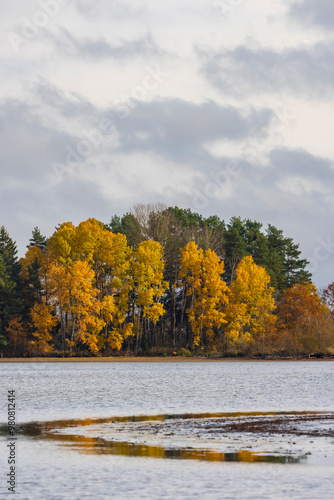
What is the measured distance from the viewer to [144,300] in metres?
96.7

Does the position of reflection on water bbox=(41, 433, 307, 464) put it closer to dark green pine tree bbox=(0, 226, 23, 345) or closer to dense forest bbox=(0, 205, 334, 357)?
dense forest bbox=(0, 205, 334, 357)

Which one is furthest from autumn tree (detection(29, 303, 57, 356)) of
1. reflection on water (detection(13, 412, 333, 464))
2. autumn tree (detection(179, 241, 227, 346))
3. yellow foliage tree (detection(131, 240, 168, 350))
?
reflection on water (detection(13, 412, 333, 464))

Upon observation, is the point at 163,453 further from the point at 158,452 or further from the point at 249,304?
the point at 249,304

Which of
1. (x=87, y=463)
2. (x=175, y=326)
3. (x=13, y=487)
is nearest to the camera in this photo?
(x=13, y=487)

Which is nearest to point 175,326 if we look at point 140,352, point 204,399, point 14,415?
point 140,352

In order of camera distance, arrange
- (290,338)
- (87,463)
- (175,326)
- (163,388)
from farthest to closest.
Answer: (175,326), (290,338), (163,388), (87,463)

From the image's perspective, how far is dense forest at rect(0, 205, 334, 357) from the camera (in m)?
93.7

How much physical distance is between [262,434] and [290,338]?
233 ft

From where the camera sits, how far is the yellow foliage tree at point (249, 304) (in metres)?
100

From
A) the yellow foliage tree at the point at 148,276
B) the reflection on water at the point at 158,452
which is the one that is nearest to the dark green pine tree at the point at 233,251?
the yellow foliage tree at the point at 148,276

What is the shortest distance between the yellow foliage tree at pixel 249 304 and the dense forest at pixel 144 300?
0.14m

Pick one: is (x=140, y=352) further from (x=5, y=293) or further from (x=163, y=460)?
(x=163, y=460)

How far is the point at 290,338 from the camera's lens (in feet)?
305

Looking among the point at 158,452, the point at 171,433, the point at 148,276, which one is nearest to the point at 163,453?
the point at 158,452
